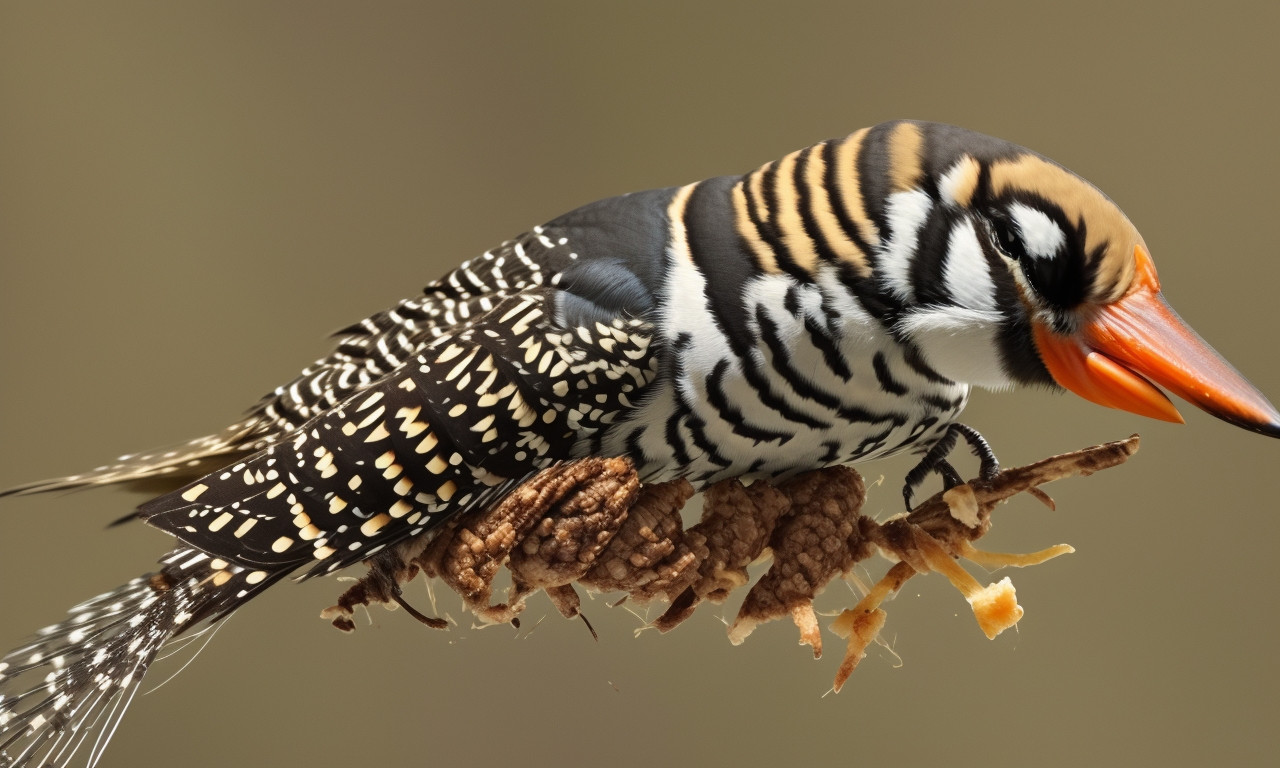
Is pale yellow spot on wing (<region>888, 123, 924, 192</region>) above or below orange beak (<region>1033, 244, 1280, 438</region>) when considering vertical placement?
above

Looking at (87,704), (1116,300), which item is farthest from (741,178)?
(87,704)

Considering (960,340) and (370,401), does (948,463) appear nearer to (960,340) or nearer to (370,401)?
(960,340)

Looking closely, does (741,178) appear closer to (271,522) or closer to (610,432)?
(610,432)

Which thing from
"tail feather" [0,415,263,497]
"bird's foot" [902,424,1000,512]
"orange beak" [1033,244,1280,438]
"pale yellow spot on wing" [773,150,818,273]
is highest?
"tail feather" [0,415,263,497]

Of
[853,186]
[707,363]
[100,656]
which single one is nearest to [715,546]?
[707,363]

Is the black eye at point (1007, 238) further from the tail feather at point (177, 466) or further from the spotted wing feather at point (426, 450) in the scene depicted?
the tail feather at point (177, 466)

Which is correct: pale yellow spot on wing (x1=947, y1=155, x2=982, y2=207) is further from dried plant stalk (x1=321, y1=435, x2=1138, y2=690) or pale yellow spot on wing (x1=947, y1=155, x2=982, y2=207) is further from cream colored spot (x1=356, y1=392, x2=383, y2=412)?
cream colored spot (x1=356, y1=392, x2=383, y2=412)

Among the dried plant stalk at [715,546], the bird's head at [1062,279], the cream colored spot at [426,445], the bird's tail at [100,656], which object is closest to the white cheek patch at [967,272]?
the bird's head at [1062,279]

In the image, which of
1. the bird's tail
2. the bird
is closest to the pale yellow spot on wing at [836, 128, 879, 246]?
the bird
